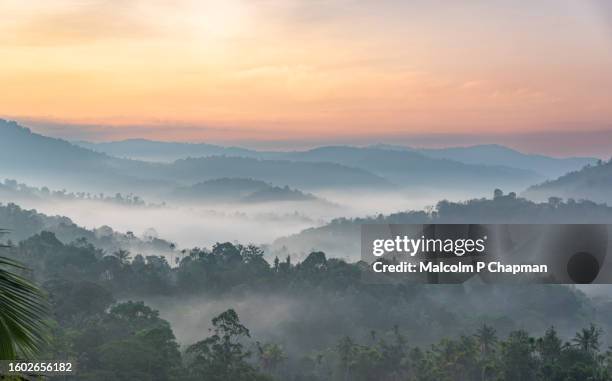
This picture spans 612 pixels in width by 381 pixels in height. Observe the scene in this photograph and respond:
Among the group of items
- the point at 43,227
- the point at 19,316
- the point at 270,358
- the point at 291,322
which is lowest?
the point at 19,316

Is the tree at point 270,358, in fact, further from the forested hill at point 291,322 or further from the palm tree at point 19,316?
the palm tree at point 19,316

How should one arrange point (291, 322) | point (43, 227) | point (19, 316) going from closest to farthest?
point (19, 316), point (291, 322), point (43, 227)

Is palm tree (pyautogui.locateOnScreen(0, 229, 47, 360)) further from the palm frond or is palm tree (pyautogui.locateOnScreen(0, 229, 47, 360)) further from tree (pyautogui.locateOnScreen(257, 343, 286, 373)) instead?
tree (pyautogui.locateOnScreen(257, 343, 286, 373))

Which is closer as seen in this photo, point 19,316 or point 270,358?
point 19,316

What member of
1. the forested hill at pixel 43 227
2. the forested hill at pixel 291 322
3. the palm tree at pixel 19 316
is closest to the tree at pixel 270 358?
the forested hill at pixel 291 322

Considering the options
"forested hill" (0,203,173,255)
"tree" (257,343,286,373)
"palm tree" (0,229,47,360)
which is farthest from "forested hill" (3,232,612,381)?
"palm tree" (0,229,47,360)

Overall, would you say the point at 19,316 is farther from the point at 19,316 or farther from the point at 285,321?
the point at 285,321

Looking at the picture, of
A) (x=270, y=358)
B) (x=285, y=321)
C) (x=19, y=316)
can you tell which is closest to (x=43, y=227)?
(x=285, y=321)

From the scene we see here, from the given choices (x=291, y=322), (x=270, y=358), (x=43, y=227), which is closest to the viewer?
(x=270, y=358)

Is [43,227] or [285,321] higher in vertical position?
[43,227]

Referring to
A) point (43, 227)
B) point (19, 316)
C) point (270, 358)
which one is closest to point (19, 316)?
point (19, 316)
